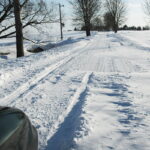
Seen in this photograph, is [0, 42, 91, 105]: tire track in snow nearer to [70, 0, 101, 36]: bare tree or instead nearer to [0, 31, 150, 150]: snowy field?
[0, 31, 150, 150]: snowy field

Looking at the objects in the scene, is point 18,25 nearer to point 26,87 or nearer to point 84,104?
point 26,87

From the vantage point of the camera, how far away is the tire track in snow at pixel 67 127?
3.41m

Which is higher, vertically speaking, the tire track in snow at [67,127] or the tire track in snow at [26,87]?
the tire track in snow at [26,87]

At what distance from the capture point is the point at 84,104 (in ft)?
16.5

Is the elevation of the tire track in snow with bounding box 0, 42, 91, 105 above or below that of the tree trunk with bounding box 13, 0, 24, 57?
below

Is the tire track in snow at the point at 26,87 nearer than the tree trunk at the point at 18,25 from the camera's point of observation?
Yes

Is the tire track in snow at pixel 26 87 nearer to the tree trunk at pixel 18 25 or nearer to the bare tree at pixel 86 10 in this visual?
the tree trunk at pixel 18 25

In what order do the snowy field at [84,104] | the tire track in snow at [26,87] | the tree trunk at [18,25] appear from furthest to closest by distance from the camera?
the tree trunk at [18,25], the tire track in snow at [26,87], the snowy field at [84,104]

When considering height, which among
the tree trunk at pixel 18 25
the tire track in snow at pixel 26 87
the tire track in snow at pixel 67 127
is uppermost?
the tree trunk at pixel 18 25

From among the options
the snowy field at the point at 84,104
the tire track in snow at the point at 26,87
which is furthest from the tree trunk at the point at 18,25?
the tire track in snow at the point at 26,87

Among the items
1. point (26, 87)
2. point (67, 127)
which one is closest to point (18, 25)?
point (26, 87)

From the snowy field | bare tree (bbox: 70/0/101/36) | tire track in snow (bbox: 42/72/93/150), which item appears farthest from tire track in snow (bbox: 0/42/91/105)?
bare tree (bbox: 70/0/101/36)

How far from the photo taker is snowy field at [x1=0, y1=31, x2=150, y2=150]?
3.52 meters

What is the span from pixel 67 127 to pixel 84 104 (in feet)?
3.71
